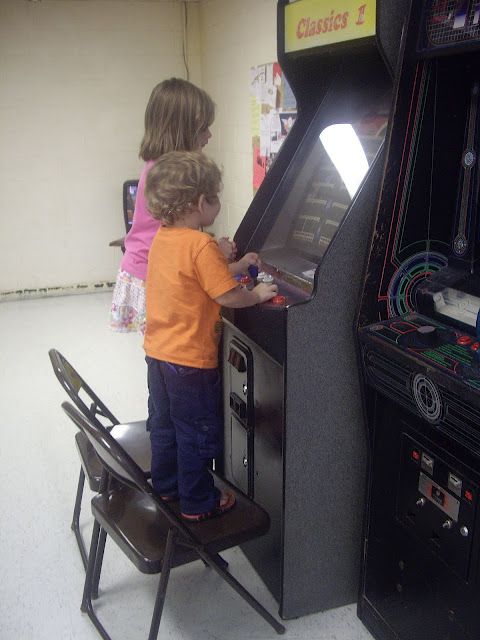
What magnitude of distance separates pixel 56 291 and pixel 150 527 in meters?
3.88

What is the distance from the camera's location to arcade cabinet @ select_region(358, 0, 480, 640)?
143 centimetres

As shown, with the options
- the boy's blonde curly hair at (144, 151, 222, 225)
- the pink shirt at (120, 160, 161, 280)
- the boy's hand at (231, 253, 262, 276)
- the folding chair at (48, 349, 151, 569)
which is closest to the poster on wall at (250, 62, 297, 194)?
the pink shirt at (120, 160, 161, 280)

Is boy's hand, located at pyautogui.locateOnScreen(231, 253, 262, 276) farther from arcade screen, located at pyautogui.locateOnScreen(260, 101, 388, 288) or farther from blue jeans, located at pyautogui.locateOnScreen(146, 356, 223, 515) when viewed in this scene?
blue jeans, located at pyautogui.locateOnScreen(146, 356, 223, 515)

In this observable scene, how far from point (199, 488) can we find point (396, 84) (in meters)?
1.21

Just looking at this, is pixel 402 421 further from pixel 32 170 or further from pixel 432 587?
pixel 32 170

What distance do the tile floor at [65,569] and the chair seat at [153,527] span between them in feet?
1.22

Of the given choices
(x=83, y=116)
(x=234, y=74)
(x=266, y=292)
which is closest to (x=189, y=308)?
(x=266, y=292)

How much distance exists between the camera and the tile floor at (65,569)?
6.42 ft

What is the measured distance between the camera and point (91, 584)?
195cm

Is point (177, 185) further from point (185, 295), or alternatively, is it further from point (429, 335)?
point (429, 335)

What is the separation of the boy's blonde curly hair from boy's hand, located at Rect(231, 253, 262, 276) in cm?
26

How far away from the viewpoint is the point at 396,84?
4.91 feet

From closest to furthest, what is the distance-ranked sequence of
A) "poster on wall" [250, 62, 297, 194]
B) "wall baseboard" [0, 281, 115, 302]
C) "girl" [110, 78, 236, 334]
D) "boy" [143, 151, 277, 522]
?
1. "boy" [143, 151, 277, 522]
2. "girl" [110, 78, 236, 334]
3. "poster on wall" [250, 62, 297, 194]
4. "wall baseboard" [0, 281, 115, 302]

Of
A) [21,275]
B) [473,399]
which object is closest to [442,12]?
[473,399]
